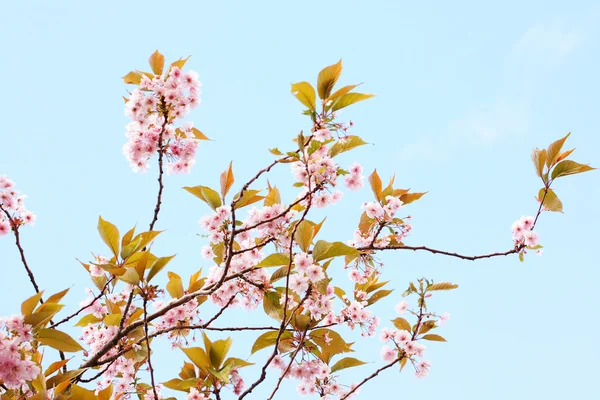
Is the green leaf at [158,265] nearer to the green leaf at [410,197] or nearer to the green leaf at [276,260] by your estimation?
the green leaf at [276,260]

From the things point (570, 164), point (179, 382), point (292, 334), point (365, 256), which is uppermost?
point (570, 164)

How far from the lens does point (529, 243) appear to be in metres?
3.30

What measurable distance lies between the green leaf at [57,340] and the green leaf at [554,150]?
2.85m

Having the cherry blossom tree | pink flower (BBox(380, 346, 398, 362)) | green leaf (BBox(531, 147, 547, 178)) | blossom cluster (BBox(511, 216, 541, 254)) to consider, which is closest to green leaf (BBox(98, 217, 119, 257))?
the cherry blossom tree

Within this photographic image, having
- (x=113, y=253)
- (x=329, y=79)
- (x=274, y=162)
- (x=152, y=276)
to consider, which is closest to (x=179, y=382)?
(x=152, y=276)

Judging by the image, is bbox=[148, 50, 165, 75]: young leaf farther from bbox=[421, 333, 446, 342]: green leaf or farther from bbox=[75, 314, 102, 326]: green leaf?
bbox=[421, 333, 446, 342]: green leaf

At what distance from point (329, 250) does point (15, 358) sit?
1544 millimetres

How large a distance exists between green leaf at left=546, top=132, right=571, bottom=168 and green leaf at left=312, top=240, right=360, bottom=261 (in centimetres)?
144

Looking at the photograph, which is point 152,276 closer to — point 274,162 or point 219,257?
point 219,257

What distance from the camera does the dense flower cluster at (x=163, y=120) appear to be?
2934 millimetres

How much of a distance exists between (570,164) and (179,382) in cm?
255

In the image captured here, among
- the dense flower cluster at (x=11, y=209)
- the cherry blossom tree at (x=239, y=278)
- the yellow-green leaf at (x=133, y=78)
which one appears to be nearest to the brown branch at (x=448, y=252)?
the cherry blossom tree at (x=239, y=278)

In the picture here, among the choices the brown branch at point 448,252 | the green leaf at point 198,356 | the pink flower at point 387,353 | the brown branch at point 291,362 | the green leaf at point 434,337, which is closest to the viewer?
the brown branch at point 291,362

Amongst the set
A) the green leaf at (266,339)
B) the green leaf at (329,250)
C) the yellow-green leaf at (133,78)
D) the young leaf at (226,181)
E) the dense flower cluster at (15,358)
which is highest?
the yellow-green leaf at (133,78)
